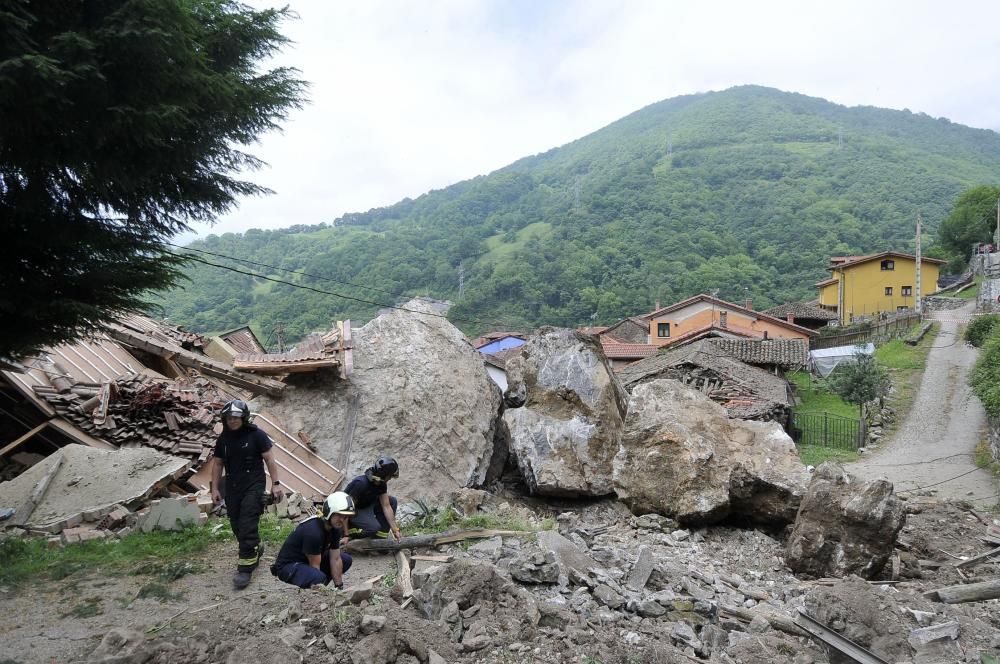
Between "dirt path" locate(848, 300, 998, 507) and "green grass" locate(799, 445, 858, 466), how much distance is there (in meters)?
0.54

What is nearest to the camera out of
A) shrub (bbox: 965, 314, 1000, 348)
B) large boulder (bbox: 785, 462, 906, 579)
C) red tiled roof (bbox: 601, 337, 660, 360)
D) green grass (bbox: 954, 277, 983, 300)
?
large boulder (bbox: 785, 462, 906, 579)

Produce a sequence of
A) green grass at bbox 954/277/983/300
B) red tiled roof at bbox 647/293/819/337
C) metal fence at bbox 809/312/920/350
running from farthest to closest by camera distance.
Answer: green grass at bbox 954/277/983/300 → red tiled roof at bbox 647/293/819/337 → metal fence at bbox 809/312/920/350

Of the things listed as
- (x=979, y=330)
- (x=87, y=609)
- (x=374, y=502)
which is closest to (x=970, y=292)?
(x=979, y=330)

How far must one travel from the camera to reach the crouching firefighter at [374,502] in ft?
22.8

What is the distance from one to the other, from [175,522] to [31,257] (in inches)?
141

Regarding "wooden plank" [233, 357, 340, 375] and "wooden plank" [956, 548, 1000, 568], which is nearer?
"wooden plank" [956, 548, 1000, 568]

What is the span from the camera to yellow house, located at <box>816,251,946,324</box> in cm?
4556

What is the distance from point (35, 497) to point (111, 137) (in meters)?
5.05

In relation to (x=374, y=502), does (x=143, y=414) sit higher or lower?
higher

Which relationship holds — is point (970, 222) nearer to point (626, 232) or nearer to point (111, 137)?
point (626, 232)

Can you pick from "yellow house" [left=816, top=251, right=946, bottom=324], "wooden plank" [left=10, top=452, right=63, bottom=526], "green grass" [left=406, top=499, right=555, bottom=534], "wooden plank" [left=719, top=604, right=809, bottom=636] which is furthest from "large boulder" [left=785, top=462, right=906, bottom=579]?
"yellow house" [left=816, top=251, right=946, bottom=324]

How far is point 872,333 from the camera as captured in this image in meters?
38.8

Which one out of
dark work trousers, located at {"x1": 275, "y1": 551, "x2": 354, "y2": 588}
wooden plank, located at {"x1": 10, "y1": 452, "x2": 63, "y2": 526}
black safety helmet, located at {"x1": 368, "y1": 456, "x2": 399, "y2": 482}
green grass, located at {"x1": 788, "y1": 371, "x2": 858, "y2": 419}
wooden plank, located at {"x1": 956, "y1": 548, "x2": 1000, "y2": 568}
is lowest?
green grass, located at {"x1": 788, "y1": 371, "x2": 858, "y2": 419}

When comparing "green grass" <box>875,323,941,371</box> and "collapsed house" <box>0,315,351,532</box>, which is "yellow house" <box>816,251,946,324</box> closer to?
"green grass" <box>875,323,941,371</box>
